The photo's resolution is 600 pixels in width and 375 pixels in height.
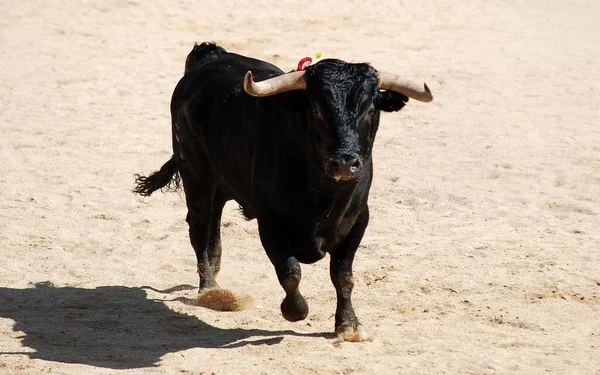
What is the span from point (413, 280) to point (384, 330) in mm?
1221

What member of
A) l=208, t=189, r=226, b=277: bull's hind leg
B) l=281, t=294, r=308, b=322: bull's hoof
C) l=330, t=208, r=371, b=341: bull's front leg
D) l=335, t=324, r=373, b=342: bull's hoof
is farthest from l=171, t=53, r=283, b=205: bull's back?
l=335, t=324, r=373, b=342: bull's hoof

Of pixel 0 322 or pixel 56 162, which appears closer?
pixel 0 322

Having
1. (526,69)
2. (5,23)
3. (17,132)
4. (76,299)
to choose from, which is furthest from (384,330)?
(5,23)

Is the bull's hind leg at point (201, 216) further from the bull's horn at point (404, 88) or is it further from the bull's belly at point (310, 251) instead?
the bull's horn at point (404, 88)

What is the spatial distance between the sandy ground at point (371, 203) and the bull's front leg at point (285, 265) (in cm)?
25

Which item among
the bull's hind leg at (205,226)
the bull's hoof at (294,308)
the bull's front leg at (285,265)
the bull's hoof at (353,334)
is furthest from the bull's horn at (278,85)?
→ the bull's hind leg at (205,226)

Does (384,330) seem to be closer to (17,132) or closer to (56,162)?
(56,162)

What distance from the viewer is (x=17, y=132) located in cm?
1269

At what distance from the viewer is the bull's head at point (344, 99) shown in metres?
6.27

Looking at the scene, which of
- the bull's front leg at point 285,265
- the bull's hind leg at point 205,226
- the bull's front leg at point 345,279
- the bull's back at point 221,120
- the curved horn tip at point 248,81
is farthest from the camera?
the bull's hind leg at point 205,226

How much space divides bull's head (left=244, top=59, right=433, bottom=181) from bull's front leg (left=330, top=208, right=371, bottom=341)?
70 centimetres

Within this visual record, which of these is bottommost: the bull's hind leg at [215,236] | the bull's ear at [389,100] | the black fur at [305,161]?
the bull's hind leg at [215,236]

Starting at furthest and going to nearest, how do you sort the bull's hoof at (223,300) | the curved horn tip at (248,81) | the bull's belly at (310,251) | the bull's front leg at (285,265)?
1. the bull's hoof at (223,300)
2. the bull's belly at (310,251)
3. the bull's front leg at (285,265)
4. the curved horn tip at (248,81)

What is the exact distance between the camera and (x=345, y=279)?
709 centimetres
